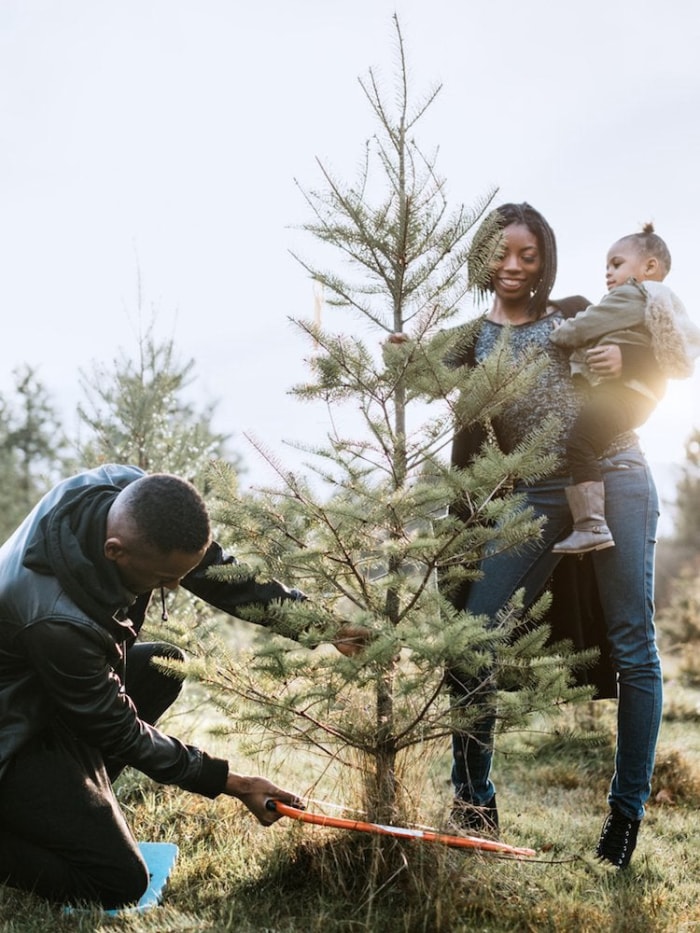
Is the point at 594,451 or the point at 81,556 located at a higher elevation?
the point at 594,451

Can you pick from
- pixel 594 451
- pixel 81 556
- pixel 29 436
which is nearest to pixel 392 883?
pixel 81 556

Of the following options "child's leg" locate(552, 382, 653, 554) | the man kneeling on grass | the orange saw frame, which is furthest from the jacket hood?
"child's leg" locate(552, 382, 653, 554)

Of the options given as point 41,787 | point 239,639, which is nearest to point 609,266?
point 41,787

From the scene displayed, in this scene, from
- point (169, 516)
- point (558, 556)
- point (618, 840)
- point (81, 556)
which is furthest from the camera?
point (558, 556)

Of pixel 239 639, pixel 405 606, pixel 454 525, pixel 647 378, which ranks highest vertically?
pixel 647 378

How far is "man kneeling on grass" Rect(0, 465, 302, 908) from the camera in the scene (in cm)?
268

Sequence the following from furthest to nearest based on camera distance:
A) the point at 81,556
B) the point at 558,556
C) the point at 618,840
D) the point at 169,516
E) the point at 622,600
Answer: the point at 558,556, the point at 622,600, the point at 618,840, the point at 81,556, the point at 169,516

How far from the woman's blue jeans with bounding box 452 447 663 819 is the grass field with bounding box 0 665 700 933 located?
9.2 inches

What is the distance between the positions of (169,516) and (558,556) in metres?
1.61

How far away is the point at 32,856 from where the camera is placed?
289cm

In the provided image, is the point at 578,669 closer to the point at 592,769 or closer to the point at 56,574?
the point at 592,769

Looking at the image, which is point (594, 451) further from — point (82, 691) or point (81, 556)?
point (82, 691)

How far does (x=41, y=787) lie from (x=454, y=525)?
64.7 inches

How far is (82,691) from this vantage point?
275 cm
